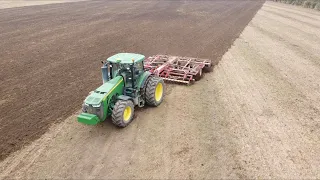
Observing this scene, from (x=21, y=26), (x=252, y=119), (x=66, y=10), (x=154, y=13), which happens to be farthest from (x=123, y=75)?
(x=66, y=10)

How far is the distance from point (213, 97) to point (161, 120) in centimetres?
268

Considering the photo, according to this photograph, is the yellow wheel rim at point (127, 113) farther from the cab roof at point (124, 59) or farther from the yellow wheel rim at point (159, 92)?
the yellow wheel rim at point (159, 92)

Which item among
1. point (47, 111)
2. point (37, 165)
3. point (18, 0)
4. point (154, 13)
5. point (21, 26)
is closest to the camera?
point (37, 165)

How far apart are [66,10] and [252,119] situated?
27.3m

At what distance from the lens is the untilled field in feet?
22.8

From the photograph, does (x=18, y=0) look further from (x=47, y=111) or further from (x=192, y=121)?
(x=192, y=121)

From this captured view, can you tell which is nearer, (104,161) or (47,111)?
(104,161)

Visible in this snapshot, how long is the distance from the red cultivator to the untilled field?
0.50 meters

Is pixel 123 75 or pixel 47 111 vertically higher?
pixel 123 75

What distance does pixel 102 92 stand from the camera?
26.5ft

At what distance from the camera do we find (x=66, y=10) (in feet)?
102

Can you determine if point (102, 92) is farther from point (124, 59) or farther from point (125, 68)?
point (124, 59)

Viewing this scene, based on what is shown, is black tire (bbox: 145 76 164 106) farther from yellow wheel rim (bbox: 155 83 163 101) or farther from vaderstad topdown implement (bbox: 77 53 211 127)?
yellow wheel rim (bbox: 155 83 163 101)

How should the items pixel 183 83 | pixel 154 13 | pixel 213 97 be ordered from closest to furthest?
pixel 213 97 → pixel 183 83 → pixel 154 13
